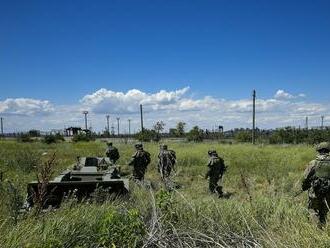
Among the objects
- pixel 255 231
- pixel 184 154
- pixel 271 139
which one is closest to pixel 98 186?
pixel 255 231

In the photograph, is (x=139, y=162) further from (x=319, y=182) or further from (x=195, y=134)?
(x=195, y=134)

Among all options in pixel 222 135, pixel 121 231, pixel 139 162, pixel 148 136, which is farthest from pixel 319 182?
pixel 222 135

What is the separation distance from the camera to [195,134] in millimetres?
74188

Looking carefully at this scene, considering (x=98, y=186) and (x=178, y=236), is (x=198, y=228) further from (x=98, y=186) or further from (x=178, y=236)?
(x=98, y=186)

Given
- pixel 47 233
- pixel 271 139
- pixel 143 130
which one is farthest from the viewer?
pixel 143 130

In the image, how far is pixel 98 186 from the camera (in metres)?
9.62

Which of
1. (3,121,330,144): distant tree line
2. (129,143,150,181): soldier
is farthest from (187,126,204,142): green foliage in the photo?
(129,143,150,181): soldier

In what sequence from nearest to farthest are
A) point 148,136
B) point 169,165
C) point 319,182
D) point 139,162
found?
1. point 319,182
2. point 169,165
3. point 139,162
4. point 148,136

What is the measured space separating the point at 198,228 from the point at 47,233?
250cm

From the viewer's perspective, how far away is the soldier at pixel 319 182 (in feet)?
28.1

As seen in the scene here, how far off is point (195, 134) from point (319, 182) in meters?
65.6

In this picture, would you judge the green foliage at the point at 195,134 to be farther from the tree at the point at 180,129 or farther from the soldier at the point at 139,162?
the soldier at the point at 139,162

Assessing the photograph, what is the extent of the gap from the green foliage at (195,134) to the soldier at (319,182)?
64.1 metres

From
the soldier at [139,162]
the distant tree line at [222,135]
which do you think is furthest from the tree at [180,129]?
the soldier at [139,162]
